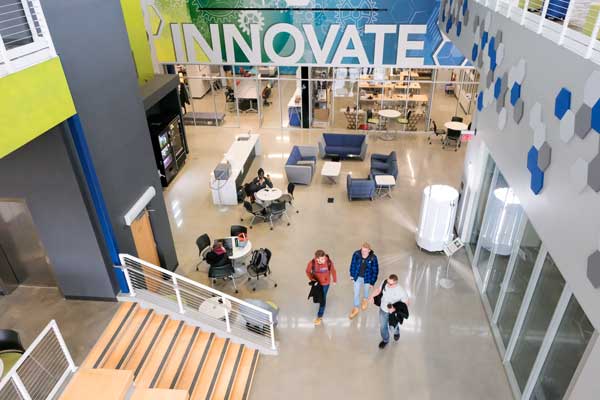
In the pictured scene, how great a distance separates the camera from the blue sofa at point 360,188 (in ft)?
37.2

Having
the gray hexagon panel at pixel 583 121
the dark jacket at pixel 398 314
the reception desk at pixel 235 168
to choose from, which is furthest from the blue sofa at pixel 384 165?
the gray hexagon panel at pixel 583 121

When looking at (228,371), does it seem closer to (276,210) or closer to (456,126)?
(276,210)

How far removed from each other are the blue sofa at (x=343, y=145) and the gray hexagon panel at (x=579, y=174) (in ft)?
30.3

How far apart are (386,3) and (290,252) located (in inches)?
348

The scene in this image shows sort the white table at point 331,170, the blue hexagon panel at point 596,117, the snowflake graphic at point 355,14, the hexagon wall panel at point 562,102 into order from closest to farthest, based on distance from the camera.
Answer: the blue hexagon panel at point 596,117, the hexagon wall panel at point 562,102, the white table at point 331,170, the snowflake graphic at point 355,14

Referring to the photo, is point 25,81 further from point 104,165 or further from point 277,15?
point 277,15

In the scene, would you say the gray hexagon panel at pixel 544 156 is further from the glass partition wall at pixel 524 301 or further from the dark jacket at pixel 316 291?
the dark jacket at pixel 316 291

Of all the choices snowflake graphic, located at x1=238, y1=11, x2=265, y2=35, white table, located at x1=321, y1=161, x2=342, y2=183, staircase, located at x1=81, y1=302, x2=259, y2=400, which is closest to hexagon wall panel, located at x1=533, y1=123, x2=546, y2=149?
staircase, located at x1=81, y1=302, x2=259, y2=400

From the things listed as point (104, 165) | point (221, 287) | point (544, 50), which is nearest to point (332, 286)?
point (221, 287)

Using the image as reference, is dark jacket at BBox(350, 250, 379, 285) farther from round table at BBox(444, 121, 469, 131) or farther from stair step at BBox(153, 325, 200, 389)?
round table at BBox(444, 121, 469, 131)

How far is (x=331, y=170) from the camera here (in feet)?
40.7

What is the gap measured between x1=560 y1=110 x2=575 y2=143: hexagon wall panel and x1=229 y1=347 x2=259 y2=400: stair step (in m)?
5.47

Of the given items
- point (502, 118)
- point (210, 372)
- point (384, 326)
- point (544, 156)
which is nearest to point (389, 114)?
point (502, 118)

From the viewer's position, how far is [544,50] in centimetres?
539
